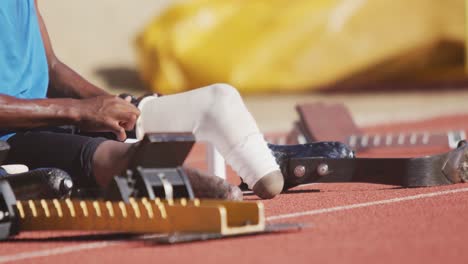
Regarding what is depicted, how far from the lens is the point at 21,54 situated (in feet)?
18.1

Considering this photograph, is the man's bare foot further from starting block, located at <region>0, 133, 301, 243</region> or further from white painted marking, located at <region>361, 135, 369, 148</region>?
white painted marking, located at <region>361, 135, 369, 148</region>

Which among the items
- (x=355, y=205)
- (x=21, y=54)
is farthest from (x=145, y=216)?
(x=21, y=54)

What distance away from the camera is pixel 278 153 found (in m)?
5.64

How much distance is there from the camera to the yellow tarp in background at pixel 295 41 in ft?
54.3

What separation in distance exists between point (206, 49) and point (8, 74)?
37.2 ft

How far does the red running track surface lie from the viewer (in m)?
3.83

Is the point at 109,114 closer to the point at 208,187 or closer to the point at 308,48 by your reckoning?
the point at 208,187

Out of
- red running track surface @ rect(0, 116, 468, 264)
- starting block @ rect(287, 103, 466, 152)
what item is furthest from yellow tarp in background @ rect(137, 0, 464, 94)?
red running track surface @ rect(0, 116, 468, 264)

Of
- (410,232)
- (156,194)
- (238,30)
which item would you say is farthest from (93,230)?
(238,30)

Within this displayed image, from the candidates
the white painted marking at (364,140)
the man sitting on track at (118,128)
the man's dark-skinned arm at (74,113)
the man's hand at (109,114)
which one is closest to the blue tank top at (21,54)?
the man sitting on track at (118,128)

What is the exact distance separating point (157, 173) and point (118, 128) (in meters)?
0.43

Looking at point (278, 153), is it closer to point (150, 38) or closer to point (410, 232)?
point (410, 232)

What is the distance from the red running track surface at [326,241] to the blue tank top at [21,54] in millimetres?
972

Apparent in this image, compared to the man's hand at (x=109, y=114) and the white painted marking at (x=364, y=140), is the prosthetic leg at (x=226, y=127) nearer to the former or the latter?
the man's hand at (x=109, y=114)
